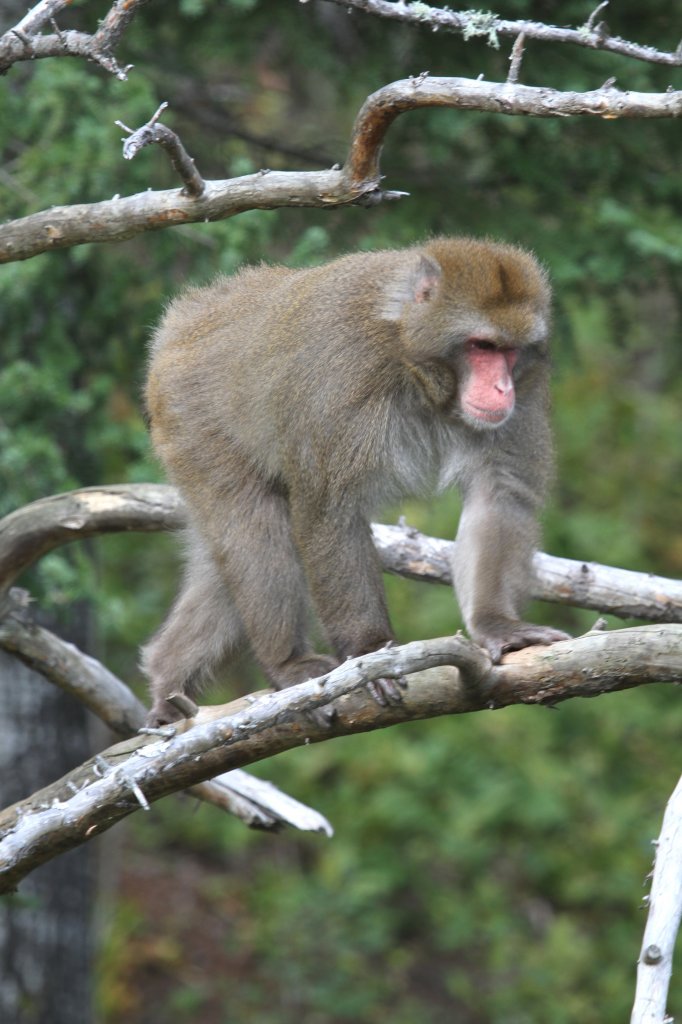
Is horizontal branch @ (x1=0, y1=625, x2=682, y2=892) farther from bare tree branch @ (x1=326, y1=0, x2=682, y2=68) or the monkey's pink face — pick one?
bare tree branch @ (x1=326, y1=0, x2=682, y2=68)

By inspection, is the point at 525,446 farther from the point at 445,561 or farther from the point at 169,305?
the point at 169,305

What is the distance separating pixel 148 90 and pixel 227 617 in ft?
7.84

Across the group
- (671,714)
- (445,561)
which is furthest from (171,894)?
(445,561)

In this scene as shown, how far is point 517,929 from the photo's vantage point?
29.4ft

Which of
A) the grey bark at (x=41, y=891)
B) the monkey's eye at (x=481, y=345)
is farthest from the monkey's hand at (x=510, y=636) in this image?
the grey bark at (x=41, y=891)

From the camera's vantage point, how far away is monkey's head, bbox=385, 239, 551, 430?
4.61 meters

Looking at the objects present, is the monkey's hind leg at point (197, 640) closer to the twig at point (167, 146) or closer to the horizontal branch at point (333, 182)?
the horizontal branch at point (333, 182)

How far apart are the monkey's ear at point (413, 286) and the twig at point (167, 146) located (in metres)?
1.18

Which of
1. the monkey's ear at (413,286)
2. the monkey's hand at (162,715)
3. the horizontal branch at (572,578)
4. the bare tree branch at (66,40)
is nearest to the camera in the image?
the bare tree branch at (66,40)

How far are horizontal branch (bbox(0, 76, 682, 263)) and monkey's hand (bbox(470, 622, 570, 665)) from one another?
1556mm

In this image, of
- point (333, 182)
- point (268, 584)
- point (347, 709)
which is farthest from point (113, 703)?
point (333, 182)

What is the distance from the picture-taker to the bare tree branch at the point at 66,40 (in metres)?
3.57

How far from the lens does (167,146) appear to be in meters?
3.45

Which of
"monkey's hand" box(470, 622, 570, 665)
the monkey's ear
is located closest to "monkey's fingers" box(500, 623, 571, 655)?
"monkey's hand" box(470, 622, 570, 665)
